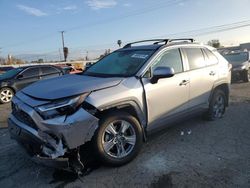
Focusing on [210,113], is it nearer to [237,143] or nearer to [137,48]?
[237,143]

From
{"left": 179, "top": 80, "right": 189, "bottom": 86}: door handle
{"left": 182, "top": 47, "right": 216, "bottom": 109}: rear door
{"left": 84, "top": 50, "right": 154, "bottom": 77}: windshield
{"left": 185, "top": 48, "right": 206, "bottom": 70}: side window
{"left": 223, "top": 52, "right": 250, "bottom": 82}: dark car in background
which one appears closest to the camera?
{"left": 84, "top": 50, "right": 154, "bottom": 77}: windshield

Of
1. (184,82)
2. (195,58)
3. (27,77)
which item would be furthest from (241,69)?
(184,82)

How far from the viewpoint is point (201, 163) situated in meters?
4.23

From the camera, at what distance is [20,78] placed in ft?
38.5

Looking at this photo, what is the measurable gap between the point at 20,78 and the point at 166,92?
8597 millimetres

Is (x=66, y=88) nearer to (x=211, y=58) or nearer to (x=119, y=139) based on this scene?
(x=119, y=139)

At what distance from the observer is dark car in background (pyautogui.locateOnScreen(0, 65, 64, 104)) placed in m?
11.3

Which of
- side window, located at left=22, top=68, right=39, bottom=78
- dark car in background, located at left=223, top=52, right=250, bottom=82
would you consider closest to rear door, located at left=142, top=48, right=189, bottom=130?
side window, located at left=22, top=68, right=39, bottom=78

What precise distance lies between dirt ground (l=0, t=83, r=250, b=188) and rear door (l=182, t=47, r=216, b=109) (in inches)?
26.3

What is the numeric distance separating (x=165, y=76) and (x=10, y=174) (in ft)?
8.95

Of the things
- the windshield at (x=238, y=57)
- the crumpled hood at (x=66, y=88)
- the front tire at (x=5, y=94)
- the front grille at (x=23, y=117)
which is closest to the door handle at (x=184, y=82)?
the crumpled hood at (x=66, y=88)

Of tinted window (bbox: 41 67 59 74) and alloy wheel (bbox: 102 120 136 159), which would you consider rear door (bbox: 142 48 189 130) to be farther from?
tinted window (bbox: 41 67 59 74)

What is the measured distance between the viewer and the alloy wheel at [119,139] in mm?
4023

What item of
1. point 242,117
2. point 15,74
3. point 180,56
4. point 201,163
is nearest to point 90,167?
point 201,163
